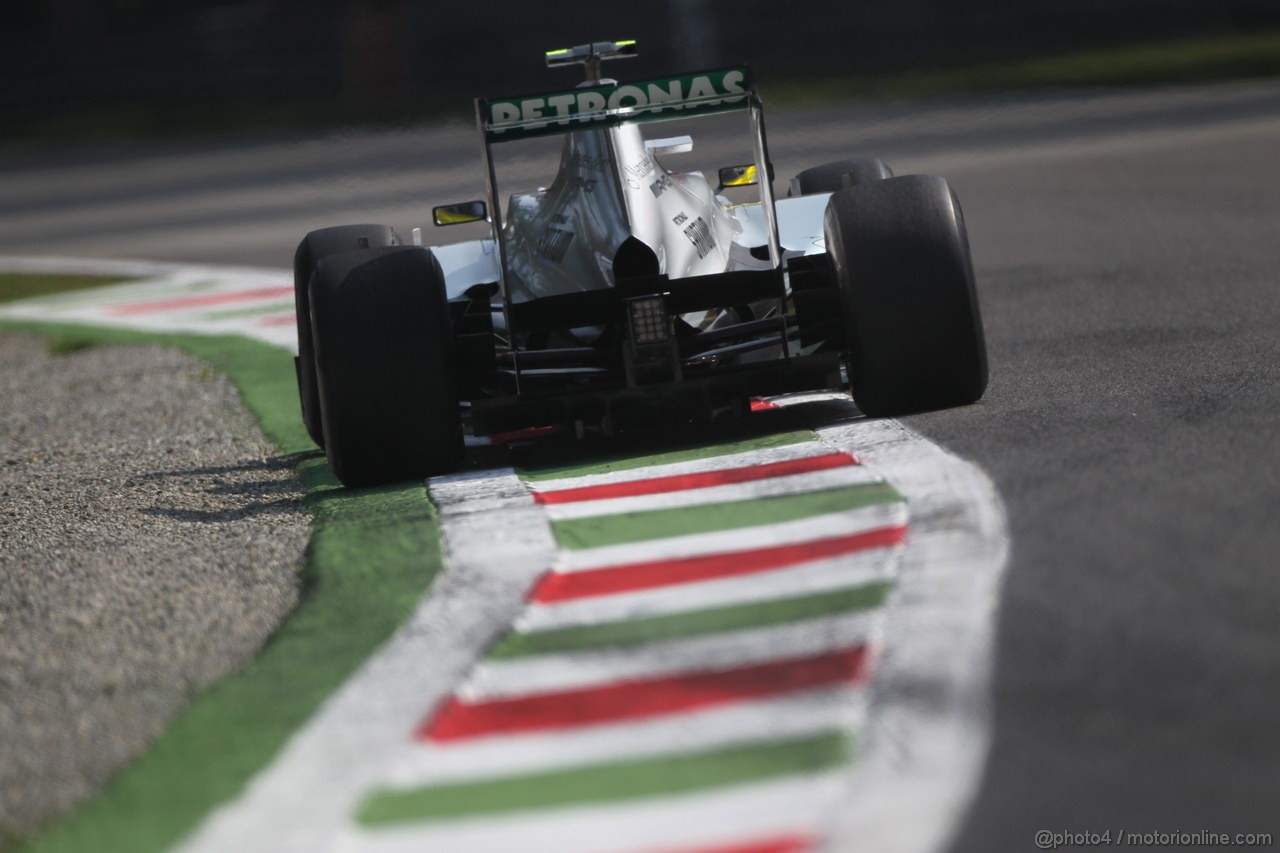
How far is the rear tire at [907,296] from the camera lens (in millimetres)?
6277

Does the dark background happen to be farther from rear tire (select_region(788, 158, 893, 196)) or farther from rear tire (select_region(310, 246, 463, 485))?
rear tire (select_region(310, 246, 463, 485))

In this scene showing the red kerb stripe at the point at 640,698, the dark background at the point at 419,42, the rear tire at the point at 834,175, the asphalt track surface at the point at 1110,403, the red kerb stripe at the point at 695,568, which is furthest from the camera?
the dark background at the point at 419,42

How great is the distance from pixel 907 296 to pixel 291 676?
115 inches

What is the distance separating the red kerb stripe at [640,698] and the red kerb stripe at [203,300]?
11.0 metres

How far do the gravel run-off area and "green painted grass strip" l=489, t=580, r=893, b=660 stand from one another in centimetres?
79

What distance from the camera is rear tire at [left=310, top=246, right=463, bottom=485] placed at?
20.5 ft

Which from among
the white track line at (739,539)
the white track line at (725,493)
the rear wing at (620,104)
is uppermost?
the rear wing at (620,104)

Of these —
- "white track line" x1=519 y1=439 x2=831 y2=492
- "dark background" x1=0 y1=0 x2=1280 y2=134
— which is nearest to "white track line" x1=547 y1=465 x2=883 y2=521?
"white track line" x1=519 y1=439 x2=831 y2=492

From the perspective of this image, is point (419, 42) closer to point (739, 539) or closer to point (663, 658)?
point (739, 539)

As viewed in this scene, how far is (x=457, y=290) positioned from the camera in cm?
705

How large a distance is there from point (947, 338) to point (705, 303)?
926mm

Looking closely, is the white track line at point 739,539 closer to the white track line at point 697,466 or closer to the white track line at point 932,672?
the white track line at point 932,672

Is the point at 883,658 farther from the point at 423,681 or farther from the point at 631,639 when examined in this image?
the point at 423,681

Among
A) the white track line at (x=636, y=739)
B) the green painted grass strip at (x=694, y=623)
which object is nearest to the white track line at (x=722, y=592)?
the green painted grass strip at (x=694, y=623)
